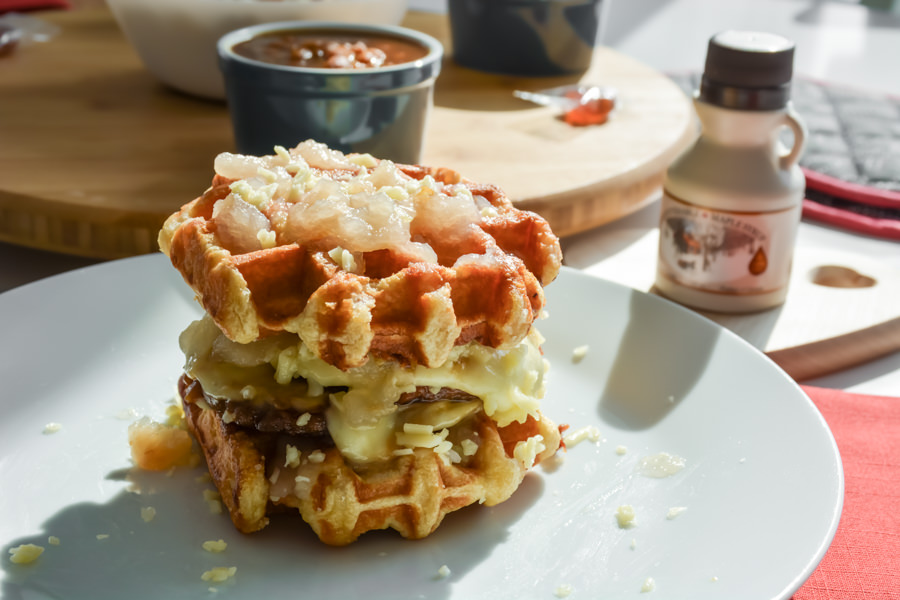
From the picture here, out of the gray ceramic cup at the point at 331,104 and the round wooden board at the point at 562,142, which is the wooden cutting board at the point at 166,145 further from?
the gray ceramic cup at the point at 331,104

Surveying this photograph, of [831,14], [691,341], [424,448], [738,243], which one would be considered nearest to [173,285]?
Answer: [424,448]

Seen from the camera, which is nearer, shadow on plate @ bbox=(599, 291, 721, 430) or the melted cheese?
the melted cheese

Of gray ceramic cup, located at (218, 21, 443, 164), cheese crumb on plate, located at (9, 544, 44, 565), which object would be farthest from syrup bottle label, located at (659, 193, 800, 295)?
cheese crumb on plate, located at (9, 544, 44, 565)

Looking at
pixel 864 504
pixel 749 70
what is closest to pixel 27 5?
pixel 749 70

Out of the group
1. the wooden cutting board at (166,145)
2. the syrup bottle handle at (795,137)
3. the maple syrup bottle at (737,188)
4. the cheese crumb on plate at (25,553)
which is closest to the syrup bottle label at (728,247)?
the maple syrup bottle at (737,188)

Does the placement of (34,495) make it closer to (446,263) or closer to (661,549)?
(446,263)

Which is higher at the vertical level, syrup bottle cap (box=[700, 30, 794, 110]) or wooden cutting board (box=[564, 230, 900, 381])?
syrup bottle cap (box=[700, 30, 794, 110])

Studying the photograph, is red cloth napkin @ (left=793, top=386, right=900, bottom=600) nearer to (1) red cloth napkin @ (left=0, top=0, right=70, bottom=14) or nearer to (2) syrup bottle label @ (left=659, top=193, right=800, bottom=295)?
(2) syrup bottle label @ (left=659, top=193, right=800, bottom=295)
